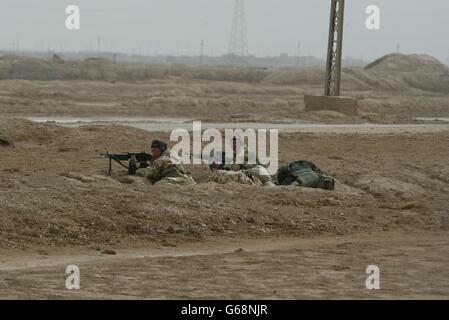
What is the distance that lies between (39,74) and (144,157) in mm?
65275

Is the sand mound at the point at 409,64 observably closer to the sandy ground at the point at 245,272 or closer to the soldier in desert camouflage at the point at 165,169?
the soldier in desert camouflage at the point at 165,169

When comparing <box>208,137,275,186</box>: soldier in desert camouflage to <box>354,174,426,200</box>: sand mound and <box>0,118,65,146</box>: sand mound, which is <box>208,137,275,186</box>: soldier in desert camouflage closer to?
<box>354,174,426,200</box>: sand mound

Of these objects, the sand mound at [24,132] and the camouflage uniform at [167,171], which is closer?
the camouflage uniform at [167,171]

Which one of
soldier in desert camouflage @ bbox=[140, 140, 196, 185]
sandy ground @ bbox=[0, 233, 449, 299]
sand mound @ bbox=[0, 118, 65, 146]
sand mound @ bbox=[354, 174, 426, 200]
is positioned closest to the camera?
sandy ground @ bbox=[0, 233, 449, 299]

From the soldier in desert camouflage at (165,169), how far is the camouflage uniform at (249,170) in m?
0.82

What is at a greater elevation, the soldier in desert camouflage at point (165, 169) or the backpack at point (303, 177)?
the soldier in desert camouflage at point (165, 169)

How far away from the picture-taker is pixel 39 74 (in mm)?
83312

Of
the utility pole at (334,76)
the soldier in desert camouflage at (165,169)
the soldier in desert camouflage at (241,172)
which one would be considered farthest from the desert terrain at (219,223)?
the utility pole at (334,76)

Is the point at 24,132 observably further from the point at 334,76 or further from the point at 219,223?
the point at 334,76

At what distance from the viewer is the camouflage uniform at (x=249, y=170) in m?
19.6

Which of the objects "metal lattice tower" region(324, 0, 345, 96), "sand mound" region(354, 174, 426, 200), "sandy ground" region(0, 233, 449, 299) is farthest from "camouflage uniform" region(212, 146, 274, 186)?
"metal lattice tower" region(324, 0, 345, 96)

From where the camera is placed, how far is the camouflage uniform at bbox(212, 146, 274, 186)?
64.4ft

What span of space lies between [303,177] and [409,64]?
286 feet

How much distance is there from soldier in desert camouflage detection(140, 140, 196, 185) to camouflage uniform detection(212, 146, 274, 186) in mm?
824
